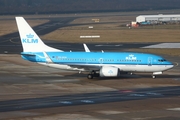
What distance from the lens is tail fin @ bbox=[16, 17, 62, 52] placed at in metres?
61.7

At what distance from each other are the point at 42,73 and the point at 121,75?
413 inches

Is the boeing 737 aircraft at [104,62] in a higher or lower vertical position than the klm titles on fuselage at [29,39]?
lower

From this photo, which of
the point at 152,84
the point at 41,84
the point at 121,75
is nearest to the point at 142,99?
the point at 152,84

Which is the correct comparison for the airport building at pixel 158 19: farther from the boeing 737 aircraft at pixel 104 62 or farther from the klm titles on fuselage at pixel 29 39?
the boeing 737 aircraft at pixel 104 62

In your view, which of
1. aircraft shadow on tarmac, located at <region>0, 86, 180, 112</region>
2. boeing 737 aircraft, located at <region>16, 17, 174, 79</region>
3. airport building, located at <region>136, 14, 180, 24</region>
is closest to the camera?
aircraft shadow on tarmac, located at <region>0, 86, 180, 112</region>

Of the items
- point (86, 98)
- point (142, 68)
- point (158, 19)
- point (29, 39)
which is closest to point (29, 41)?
point (29, 39)

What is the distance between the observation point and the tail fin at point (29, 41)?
61.7 m

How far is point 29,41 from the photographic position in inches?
2438

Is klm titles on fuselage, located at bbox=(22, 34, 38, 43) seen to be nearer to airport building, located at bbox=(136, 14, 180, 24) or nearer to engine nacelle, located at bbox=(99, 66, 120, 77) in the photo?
engine nacelle, located at bbox=(99, 66, 120, 77)

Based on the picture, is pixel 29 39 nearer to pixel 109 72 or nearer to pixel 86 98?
pixel 109 72

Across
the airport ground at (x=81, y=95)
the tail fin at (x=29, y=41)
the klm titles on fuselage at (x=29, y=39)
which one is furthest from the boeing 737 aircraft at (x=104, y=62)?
the klm titles on fuselage at (x=29, y=39)

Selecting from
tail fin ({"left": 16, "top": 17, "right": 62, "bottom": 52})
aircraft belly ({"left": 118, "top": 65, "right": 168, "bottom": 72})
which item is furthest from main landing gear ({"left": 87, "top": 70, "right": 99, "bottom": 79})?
tail fin ({"left": 16, "top": 17, "right": 62, "bottom": 52})

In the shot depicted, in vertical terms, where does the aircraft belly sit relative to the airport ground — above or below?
above

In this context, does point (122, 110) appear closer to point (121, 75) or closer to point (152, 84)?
point (152, 84)
